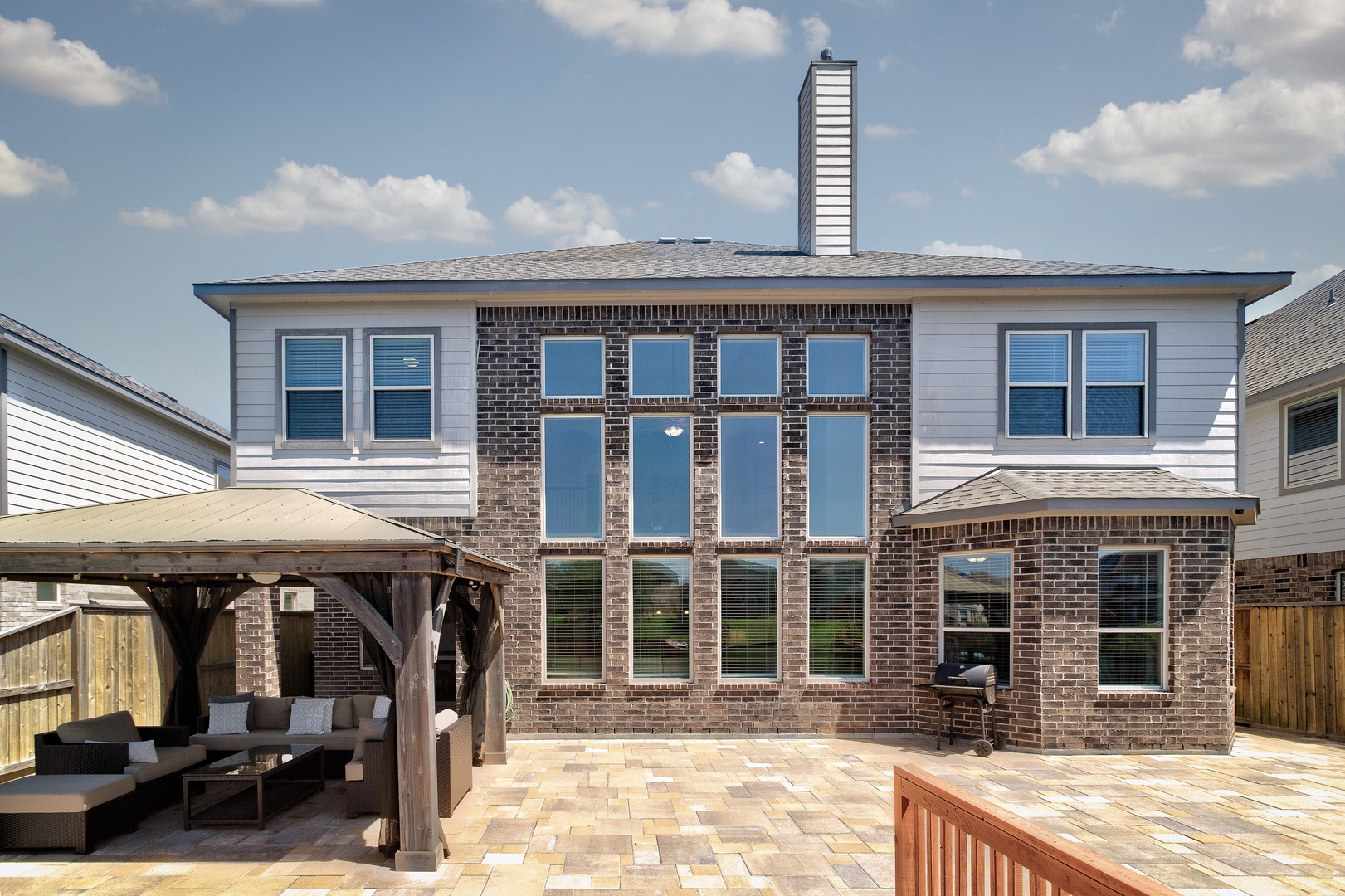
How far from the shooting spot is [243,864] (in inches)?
234

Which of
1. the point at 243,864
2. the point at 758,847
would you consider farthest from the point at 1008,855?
the point at 243,864

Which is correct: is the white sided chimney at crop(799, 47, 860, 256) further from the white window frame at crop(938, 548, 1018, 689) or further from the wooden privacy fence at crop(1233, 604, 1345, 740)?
the wooden privacy fence at crop(1233, 604, 1345, 740)

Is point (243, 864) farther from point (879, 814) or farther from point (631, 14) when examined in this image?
point (631, 14)

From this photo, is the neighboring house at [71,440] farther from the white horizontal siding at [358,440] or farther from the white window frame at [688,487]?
the white window frame at [688,487]

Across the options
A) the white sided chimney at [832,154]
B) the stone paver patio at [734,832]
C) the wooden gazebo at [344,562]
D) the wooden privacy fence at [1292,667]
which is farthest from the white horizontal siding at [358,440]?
the wooden privacy fence at [1292,667]

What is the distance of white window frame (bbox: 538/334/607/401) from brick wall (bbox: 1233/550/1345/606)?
9.91 metres

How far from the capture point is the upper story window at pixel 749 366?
1104cm

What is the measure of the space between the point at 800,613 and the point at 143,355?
2575 centimetres

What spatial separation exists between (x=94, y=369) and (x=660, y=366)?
830 centimetres

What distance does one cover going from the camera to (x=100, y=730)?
741 centimetres

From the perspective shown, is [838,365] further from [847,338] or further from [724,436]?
[724,436]

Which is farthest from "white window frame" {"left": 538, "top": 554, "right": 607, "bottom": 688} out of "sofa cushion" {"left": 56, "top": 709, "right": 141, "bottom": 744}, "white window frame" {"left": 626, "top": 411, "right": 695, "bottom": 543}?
"sofa cushion" {"left": 56, "top": 709, "right": 141, "bottom": 744}

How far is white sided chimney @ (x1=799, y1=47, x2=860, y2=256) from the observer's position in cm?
1241

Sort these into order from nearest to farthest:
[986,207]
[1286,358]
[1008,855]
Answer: [1008,855], [1286,358], [986,207]
